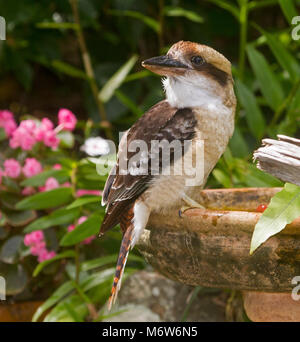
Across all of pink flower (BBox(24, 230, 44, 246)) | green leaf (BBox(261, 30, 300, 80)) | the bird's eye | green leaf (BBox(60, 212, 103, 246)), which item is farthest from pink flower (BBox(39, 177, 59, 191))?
green leaf (BBox(261, 30, 300, 80))

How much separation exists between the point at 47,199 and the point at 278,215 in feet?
3.57

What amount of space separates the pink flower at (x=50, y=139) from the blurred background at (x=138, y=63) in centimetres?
21

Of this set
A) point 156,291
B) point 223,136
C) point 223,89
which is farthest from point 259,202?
point 156,291

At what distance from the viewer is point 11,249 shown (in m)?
2.35

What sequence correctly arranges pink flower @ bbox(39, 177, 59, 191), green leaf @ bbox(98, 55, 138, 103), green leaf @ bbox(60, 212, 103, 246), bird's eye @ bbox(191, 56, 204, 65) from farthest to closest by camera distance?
green leaf @ bbox(98, 55, 138, 103) < pink flower @ bbox(39, 177, 59, 191) < green leaf @ bbox(60, 212, 103, 246) < bird's eye @ bbox(191, 56, 204, 65)

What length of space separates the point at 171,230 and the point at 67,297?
933 millimetres

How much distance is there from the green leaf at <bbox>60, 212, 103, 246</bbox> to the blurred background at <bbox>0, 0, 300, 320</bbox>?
31 cm

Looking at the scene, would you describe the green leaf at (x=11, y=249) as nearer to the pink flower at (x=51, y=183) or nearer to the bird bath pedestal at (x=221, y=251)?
the pink flower at (x=51, y=183)

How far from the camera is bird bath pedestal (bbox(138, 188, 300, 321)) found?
1384 mm

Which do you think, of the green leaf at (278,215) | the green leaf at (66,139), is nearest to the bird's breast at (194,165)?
the green leaf at (278,215)

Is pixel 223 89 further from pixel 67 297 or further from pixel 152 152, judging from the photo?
pixel 67 297

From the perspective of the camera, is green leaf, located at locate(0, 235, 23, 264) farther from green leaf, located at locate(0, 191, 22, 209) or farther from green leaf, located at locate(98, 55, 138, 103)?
green leaf, located at locate(98, 55, 138, 103)

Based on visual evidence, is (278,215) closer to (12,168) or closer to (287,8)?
(287,8)

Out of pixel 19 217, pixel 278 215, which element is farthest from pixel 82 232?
pixel 278 215
